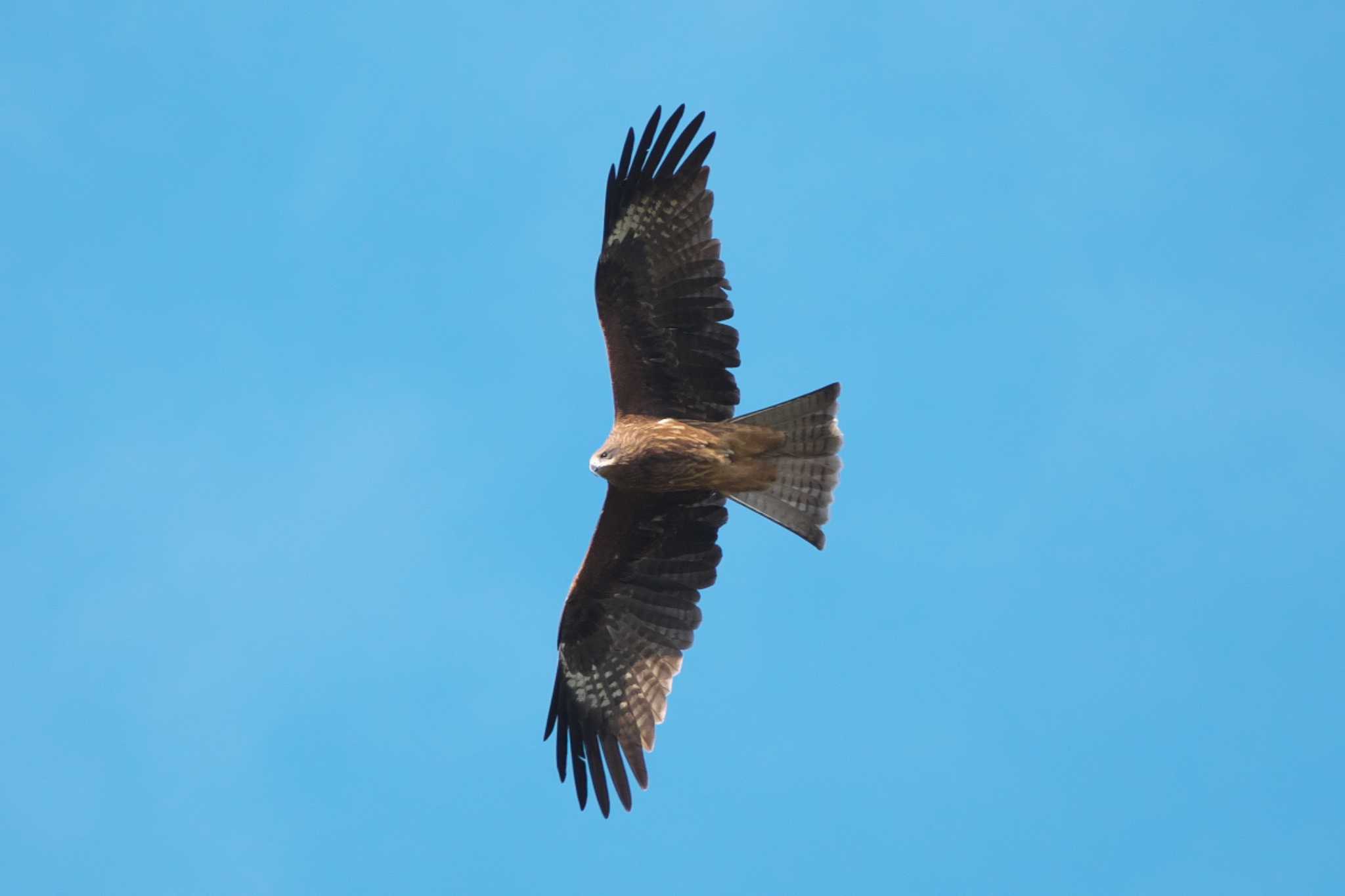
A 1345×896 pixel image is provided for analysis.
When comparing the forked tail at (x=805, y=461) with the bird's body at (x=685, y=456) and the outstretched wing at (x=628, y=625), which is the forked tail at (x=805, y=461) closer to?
the bird's body at (x=685, y=456)

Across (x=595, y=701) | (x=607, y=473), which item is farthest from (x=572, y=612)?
(x=607, y=473)

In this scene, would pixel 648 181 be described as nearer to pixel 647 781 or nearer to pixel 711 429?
pixel 711 429

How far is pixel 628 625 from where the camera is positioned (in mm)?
12633

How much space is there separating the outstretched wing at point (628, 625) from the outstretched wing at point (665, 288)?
78cm

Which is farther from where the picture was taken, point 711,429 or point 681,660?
point 681,660

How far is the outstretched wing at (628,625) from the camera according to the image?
1233cm

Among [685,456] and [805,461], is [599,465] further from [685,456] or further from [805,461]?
[805,461]

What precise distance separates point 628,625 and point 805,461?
1.83m

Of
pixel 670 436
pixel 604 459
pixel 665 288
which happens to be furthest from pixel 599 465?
pixel 665 288

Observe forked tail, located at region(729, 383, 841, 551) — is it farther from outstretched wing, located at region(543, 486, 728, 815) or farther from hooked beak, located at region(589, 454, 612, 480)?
hooked beak, located at region(589, 454, 612, 480)

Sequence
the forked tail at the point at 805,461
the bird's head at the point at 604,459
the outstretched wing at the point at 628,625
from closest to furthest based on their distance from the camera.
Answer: the bird's head at the point at 604,459 < the forked tail at the point at 805,461 < the outstretched wing at the point at 628,625

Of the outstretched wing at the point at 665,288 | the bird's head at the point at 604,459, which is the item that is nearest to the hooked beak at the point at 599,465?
the bird's head at the point at 604,459

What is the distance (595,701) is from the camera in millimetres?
12680

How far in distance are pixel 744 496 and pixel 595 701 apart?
1897 millimetres
